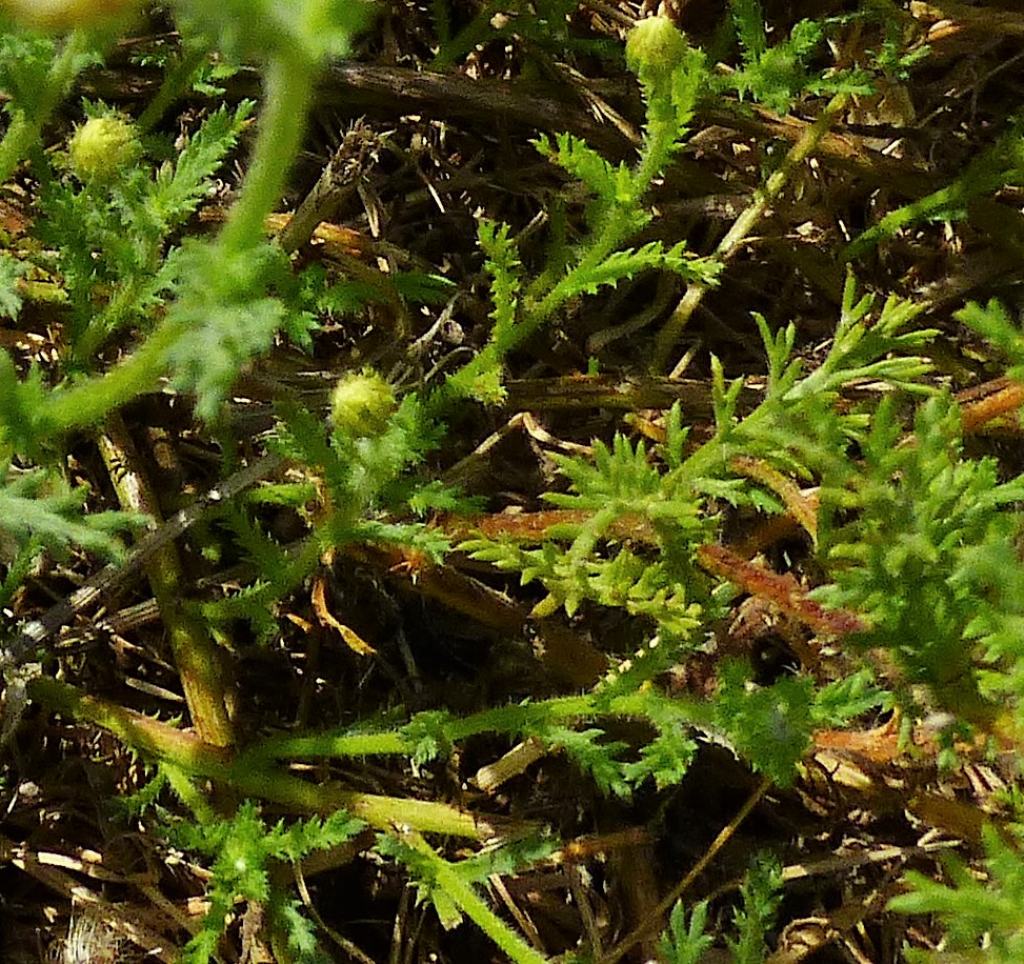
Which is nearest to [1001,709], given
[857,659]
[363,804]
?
[857,659]

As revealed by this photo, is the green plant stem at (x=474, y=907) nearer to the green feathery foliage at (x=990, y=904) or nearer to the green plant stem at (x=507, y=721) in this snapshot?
the green plant stem at (x=507, y=721)

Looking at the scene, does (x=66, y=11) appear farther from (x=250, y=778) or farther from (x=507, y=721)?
(x=250, y=778)

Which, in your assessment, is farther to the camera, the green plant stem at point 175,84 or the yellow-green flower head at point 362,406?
the green plant stem at point 175,84

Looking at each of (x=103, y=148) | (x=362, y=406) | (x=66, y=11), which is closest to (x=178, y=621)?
(x=362, y=406)

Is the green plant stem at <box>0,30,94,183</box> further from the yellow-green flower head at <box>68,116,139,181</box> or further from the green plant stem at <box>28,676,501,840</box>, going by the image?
the green plant stem at <box>28,676,501,840</box>

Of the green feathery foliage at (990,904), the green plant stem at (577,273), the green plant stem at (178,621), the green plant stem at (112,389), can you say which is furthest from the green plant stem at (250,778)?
the green feathery foliage at (990,904)

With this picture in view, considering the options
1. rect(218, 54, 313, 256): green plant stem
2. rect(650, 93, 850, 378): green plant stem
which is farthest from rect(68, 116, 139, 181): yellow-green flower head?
rect(650, 93, 850, 378): green plant stem

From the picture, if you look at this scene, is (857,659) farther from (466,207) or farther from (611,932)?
(466,207)
